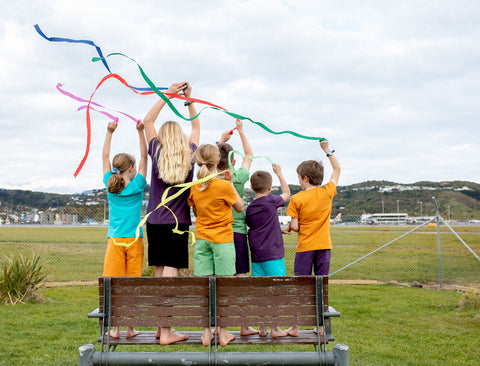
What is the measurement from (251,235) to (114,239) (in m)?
1.13

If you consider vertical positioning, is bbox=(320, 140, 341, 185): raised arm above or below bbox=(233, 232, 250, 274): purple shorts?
above

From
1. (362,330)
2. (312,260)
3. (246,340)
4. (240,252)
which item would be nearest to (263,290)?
(246,340)

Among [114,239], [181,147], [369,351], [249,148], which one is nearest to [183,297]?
[114,239]

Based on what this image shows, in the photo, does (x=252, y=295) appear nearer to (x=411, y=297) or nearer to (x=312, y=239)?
(x=312, y=239)

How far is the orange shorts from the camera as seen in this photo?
3.49 meters

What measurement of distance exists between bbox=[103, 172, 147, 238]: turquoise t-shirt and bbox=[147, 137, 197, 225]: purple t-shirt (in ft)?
0.59

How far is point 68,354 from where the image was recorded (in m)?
4.66

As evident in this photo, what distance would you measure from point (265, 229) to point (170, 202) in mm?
826

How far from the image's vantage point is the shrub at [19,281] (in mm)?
7488

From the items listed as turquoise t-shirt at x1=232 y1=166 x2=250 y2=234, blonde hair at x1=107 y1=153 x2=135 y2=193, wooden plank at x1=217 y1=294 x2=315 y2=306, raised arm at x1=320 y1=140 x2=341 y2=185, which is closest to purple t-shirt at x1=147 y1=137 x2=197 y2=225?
blonde hair at x1=107 y1=153 x2=135 y2=193

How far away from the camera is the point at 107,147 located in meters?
3.76

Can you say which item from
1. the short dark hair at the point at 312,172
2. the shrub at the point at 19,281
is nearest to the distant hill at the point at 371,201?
the short dark hair at the point at 312,172

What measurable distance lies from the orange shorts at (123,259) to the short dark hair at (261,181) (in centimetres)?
110

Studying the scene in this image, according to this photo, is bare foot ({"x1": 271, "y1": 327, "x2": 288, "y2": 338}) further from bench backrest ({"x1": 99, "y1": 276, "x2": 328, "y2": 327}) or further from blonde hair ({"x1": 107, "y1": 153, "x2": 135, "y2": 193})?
blonde hair ({"x1": 107, "y1": 153, "x2": 135, "y2": 193})
